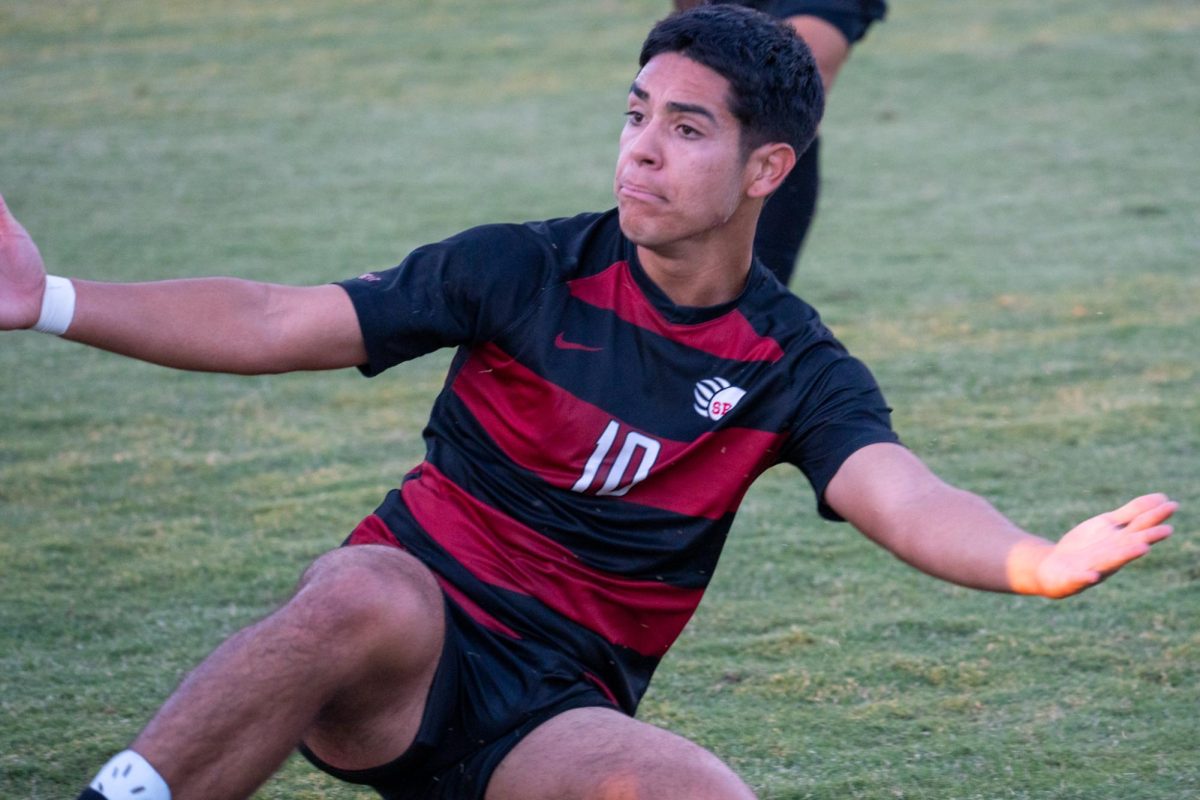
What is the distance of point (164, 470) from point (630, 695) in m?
3.21

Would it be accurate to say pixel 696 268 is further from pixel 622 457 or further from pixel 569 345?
pixel 622 457

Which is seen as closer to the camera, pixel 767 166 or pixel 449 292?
pixel 449 292

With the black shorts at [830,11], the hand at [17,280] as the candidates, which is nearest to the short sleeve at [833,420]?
the hand at [17,280]

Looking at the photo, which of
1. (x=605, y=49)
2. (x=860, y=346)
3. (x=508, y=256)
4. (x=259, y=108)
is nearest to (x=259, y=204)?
(x=259, y=108)

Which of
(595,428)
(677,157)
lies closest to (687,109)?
(677,157)

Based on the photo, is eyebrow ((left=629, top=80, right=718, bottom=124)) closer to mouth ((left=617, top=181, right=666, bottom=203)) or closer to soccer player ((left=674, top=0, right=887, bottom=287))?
mouth ((left=617, top=181, right=666, bottom=203))

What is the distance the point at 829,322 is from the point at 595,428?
478 centimetres

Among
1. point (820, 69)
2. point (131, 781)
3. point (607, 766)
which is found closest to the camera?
point (131, 781)

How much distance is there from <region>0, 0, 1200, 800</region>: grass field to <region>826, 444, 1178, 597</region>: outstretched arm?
1.04 meters

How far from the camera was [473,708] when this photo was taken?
2.79 metres

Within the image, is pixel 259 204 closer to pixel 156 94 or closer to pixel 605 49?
pixel 156 94

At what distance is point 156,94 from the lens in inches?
534

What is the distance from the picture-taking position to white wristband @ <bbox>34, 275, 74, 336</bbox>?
8.71 ft

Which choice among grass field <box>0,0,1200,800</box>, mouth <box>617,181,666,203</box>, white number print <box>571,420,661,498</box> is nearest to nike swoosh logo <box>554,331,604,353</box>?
white number print <box>571,420,661,498</box>
